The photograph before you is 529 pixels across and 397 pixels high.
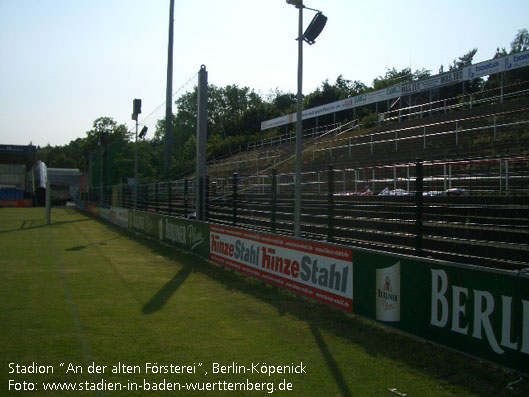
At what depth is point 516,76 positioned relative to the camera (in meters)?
41.5

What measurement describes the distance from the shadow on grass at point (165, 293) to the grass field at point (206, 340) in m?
0.02

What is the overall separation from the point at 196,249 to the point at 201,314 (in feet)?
22.9

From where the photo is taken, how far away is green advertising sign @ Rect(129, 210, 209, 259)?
1409 cm

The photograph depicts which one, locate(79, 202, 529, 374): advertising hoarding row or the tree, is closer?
locate(79, 202, 529, 374): advertising hoarding row

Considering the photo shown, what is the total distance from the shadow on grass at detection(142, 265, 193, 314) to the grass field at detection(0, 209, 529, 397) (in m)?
0.02

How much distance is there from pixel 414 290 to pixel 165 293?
188 inches

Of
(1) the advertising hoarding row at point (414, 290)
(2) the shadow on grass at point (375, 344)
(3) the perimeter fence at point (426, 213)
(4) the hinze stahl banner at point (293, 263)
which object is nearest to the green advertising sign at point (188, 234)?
(3) the perimeter fence at point (426, 213)

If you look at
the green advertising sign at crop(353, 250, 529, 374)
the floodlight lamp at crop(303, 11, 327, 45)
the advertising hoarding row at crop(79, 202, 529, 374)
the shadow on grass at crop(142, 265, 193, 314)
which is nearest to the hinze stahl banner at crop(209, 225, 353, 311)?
the advertising hoarding row at crop(79, 202, 529, 374)

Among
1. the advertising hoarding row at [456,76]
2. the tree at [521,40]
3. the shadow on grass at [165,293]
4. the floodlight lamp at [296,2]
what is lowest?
the shadow on grass at [165,293]

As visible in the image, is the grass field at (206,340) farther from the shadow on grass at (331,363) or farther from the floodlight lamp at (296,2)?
the floodlight lamp at (296,2)

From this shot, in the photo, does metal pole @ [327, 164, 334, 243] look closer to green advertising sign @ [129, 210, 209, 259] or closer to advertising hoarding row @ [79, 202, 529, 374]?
advertising hoarding row @ [79, 202, 529, 374]

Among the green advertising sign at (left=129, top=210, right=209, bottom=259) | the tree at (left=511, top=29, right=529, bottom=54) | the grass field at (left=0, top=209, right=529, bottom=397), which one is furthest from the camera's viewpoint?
the tree at (left=511, top=29, right=529, bottom=54)

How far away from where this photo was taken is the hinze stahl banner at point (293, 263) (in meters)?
7.68

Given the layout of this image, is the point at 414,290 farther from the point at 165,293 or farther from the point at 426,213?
the point at 165,293
